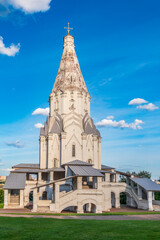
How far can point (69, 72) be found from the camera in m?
40.2

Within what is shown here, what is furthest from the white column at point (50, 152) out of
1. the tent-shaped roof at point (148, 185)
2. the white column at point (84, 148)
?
the tent-shaped roof at point (148, 185)

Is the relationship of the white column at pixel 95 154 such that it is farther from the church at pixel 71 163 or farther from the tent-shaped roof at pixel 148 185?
the tent-shaped roof at pixel 148 185

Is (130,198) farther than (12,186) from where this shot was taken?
Yes

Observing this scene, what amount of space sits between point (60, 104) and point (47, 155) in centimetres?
833

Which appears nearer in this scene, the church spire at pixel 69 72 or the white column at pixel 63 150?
the white column at pixel 63 150

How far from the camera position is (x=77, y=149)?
36281mm

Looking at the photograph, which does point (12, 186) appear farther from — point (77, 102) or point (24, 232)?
point (24, 232)

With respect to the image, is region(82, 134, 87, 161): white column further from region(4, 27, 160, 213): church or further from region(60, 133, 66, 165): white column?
region(60, 133, 66, 165): white column

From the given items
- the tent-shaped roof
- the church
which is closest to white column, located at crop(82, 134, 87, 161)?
the church

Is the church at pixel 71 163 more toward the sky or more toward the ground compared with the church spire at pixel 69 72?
more toward the ground

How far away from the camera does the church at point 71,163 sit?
29516mm

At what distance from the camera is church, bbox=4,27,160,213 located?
29.5 m

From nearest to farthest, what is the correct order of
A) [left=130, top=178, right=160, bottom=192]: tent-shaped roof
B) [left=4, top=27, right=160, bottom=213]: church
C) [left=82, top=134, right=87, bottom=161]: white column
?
[left=4, top=27, right=160, bottom=213]: church → [left=130, top=178, right=160, bottom=192]: tent-shaped roof → [left=82, top=134, right=87, bottom=161]: white column

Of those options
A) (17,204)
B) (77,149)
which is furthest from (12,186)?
(77,149)
